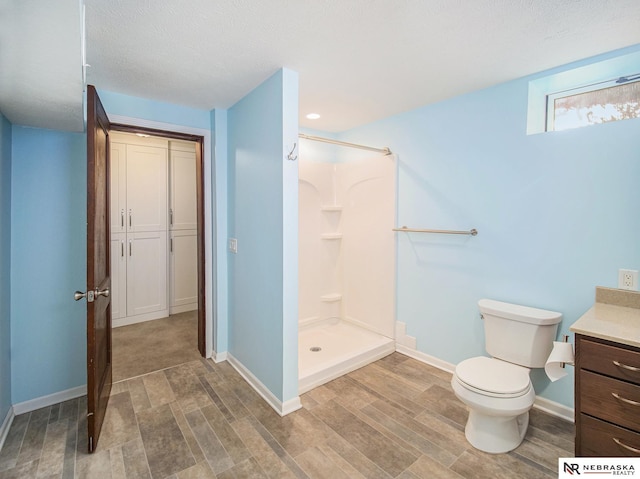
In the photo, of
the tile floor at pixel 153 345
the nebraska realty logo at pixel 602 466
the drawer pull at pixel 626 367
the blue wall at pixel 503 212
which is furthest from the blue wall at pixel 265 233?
the drawer pull at pixel 626 367

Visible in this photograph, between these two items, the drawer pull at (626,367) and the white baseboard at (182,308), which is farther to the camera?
the white baseboard at (182,308)

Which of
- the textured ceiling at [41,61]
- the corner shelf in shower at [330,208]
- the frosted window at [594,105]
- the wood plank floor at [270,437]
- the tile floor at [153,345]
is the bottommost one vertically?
the wood plank floor at [270,437]

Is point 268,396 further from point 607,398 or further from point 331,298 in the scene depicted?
point 607,398

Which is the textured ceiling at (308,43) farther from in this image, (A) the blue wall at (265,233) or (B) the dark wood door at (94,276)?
(A) the blue wall at (265,233)

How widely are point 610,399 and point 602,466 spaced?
0.30 metres

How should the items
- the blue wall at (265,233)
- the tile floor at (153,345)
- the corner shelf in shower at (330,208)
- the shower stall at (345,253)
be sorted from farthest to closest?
1. the corner shelf in shower at (330,208)
2. the shower stall at (345,253)
3. the tile floor at (153,345)
4. the blue wall at (265,233)

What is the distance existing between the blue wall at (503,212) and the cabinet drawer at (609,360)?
2.20ft

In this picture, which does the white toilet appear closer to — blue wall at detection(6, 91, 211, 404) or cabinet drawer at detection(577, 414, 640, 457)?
cabinet drawer at detection(577, 414, 640, 457)

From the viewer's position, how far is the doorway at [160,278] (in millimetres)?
3012

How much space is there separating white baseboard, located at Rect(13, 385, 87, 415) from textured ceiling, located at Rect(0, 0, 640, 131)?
189cm

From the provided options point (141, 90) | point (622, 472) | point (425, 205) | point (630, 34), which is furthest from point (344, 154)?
point (622, 472)

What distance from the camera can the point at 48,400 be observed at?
227cm

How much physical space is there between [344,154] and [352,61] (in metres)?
1.62

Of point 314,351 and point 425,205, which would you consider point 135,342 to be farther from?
point 425,205
